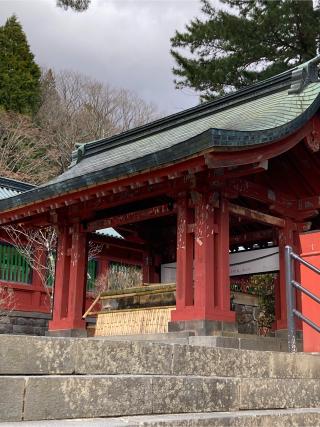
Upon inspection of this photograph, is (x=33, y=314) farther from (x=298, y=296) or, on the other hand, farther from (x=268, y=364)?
(x=268, y=364)

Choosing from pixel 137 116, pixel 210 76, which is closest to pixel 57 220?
pixel 210 76

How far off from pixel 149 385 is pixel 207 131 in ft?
12.9

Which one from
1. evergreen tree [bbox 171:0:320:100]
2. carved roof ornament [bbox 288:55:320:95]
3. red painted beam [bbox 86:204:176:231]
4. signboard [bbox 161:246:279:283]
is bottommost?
signboard [bbox 161:246:279:283]

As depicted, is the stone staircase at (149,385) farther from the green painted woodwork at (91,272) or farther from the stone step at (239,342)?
the green painted woodwork at (91,272)

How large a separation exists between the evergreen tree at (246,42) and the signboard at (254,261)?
13.7 meters

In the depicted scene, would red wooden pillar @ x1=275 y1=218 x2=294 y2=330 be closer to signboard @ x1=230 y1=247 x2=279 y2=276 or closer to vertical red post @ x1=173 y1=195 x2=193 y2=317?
signboard @ x1=230 y1=247 x2=279 y2=276

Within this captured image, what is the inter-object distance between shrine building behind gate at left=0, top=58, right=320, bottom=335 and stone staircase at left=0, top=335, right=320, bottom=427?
3.01m

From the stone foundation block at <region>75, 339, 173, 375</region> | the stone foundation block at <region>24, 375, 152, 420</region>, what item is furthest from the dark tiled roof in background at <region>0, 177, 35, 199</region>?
the stone foundation block at <region>24, 375, 152, 420</region>

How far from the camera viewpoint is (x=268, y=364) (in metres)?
4.75

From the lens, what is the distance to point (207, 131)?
6719 mm

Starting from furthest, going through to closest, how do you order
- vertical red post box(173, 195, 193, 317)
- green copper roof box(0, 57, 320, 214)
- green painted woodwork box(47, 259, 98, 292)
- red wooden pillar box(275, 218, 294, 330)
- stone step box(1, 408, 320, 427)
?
green painted woodwork box(47, 259, 98, 292), red wooden pillar box(275, 218, 294, 330), vertical red post box(173, 195, 193, 317), green copper roof box(0, 57, 320, 214), stone step box(1, 408, 320, 427)

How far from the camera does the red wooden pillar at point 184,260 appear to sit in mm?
8039

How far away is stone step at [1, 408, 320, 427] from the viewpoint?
2.89 metres

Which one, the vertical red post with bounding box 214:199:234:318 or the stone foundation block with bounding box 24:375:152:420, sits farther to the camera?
the vertical red post with bounding box 214:199:234:318
